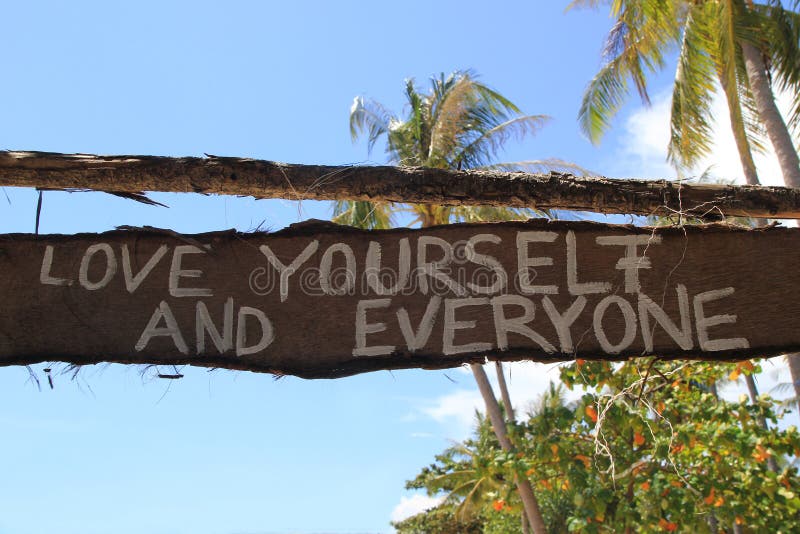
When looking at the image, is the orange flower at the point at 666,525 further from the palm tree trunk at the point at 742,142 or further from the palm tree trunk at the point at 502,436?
the palm tree trunk at the point at 742,142

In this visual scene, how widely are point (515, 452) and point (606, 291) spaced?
7251 mm

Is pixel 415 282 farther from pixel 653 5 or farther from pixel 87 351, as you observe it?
pixel 653 5

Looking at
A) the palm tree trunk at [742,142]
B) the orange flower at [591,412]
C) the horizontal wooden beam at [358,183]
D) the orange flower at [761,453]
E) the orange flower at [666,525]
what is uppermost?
the palm tree trunk at [742,142]

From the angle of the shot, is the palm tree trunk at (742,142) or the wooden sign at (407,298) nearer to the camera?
the wooden sign at (407,298)

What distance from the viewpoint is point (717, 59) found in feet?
40.3

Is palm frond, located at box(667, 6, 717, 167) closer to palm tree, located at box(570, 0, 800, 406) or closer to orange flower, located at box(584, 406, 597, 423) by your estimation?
palm tree, located at box(570, 0, 800, 406)

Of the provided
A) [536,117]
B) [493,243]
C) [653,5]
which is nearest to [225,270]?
[493,243]

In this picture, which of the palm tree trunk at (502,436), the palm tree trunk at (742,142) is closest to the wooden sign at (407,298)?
the palm tree trunk at (742,142)

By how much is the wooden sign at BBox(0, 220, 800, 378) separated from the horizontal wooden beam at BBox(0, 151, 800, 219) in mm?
147

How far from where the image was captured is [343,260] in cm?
229

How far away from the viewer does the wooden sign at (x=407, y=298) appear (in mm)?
2205

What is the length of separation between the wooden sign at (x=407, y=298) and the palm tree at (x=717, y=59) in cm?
1029

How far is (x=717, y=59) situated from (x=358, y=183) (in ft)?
38.6

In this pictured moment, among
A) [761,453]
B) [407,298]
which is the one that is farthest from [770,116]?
[407,298]
